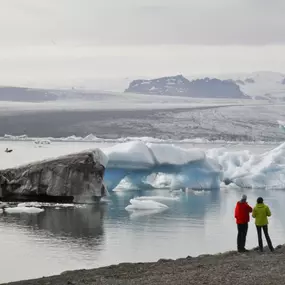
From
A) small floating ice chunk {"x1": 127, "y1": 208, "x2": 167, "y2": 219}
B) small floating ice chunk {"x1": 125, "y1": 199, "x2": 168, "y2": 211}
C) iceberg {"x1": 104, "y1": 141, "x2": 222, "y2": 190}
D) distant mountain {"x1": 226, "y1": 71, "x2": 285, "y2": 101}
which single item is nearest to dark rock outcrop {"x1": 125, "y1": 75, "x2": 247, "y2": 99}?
distant mountain {"x1": 226, "y1": 71, "x2": 285, "y2": 101}

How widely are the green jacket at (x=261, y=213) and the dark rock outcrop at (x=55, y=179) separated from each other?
10.2 metres

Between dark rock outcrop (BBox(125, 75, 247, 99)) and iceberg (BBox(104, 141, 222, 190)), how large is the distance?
94.5 m

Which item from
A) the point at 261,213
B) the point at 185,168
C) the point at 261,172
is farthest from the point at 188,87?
the point at 261,213

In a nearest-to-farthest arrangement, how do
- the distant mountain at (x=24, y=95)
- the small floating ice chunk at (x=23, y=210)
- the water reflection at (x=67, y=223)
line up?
the water reflection at (x=67, y=223)
the small floating ice chunk at (x=23, y=210)
the distant mountain at (x=24, y=95)

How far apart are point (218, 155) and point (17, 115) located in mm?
44804

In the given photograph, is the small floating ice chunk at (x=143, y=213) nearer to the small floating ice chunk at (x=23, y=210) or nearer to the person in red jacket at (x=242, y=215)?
the small floating ice chunk at (x=23, y=210)

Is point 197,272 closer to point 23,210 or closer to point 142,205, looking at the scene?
point 23,210

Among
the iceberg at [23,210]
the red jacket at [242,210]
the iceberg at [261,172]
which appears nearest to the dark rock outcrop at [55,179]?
the iceberg at [23,210]

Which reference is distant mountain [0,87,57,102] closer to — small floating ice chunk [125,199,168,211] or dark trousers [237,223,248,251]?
small floating ice chunk [125,199,168,211]

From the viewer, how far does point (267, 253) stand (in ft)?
32.5

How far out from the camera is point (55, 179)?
19438 millimetres

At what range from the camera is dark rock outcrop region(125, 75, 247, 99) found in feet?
415

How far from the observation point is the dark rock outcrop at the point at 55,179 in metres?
19.4

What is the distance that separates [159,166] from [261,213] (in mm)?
14476
